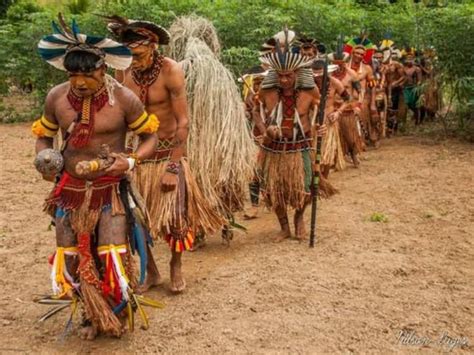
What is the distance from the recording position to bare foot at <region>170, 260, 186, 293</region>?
182 inches

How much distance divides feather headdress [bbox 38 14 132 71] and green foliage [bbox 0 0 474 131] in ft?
21.4

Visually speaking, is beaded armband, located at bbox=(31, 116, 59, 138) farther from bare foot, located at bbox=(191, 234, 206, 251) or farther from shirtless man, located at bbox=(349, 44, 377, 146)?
shirtless man, located at bbox=(349, 44, 377, 146)

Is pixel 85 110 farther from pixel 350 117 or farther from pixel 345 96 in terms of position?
pixel 350 117

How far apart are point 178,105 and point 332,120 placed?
276 cm

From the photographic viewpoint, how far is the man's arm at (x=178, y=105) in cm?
440

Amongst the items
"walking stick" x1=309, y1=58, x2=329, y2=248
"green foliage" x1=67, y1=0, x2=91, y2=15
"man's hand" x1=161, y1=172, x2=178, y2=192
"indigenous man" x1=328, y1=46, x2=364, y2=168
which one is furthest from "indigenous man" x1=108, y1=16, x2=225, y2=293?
"green foliage" x1=67, y1=0, x2=91, y2=15

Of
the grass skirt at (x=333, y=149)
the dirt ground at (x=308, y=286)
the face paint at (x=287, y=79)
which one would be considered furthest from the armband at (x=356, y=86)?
the face paint at (x=287, y=79)

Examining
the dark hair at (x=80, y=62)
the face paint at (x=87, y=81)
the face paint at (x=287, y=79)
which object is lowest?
the face paint at (x=287, y=79)

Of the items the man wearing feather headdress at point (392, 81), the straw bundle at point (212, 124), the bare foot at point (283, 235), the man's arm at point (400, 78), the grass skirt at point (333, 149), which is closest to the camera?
the straw bundle at point (212, 124)

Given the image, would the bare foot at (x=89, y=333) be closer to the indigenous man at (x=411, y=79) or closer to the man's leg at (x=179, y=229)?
the man's leg at (x=179, y=229)

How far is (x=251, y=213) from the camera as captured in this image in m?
6.93

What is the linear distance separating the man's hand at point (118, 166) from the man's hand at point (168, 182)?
2.62 feet

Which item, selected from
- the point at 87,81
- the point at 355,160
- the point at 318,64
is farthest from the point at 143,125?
the point at 355,160

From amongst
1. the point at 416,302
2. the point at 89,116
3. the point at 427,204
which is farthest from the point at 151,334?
the point at 427,204
